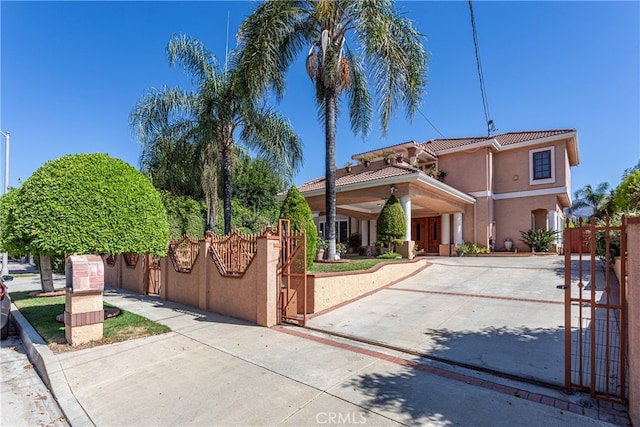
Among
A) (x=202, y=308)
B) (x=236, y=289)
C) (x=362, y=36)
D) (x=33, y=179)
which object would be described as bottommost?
(x=202, y=308)

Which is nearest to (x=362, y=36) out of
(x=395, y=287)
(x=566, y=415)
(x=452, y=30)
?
(x=452, y=30)


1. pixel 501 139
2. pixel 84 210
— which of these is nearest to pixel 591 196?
pixel 501 139

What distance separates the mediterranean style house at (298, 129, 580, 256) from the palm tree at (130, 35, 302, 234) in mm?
4208

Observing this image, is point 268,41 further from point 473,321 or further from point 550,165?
point 550,165

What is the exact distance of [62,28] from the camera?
32.4 feet

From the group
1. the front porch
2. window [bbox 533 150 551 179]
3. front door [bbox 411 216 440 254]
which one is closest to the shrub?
the front porch

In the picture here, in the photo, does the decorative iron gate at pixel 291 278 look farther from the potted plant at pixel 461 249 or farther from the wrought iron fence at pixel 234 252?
the potted plant at pixel 461 249

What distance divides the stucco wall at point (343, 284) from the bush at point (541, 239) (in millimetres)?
10527

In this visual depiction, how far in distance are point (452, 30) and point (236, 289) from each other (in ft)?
31.7

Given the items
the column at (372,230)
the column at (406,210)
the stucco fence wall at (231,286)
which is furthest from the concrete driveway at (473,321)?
the column at (372,230)

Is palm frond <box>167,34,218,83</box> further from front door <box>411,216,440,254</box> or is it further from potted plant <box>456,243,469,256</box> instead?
front door <box>411,216,440,254</box>

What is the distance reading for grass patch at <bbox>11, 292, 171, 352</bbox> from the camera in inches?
237

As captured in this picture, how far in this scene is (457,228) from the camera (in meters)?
18.9

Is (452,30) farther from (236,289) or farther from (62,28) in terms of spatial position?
(62,28)
